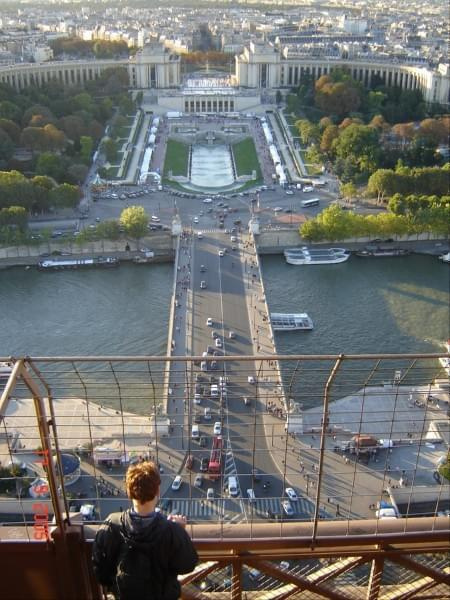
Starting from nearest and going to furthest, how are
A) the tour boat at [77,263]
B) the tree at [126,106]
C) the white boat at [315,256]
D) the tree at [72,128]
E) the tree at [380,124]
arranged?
the tour boat at [77,263], the white boat at [315,256], the tree at [72,128], the tree at [380,124], the tree at [126,106]

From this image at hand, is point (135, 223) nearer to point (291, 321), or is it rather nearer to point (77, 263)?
point (77, 263)

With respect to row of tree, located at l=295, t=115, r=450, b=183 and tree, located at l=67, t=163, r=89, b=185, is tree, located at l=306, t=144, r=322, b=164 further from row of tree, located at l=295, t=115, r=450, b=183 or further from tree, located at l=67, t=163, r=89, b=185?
tree, located at l=67, t=163, r=89, b=185

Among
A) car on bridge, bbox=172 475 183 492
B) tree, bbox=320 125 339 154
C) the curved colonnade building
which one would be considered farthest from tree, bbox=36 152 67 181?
car on bridge, bbox=172 475 183 492

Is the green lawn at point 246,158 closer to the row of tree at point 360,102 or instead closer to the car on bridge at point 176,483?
the row of tree at point 360,102


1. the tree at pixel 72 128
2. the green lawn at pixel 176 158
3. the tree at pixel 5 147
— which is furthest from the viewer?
the tree at pixel 72 128

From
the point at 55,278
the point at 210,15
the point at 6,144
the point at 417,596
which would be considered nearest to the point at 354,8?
the point at 210,15

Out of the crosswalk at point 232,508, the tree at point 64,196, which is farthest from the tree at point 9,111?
the crosswalk at point 232,508

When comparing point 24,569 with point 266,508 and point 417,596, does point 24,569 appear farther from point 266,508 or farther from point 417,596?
point 266,508
